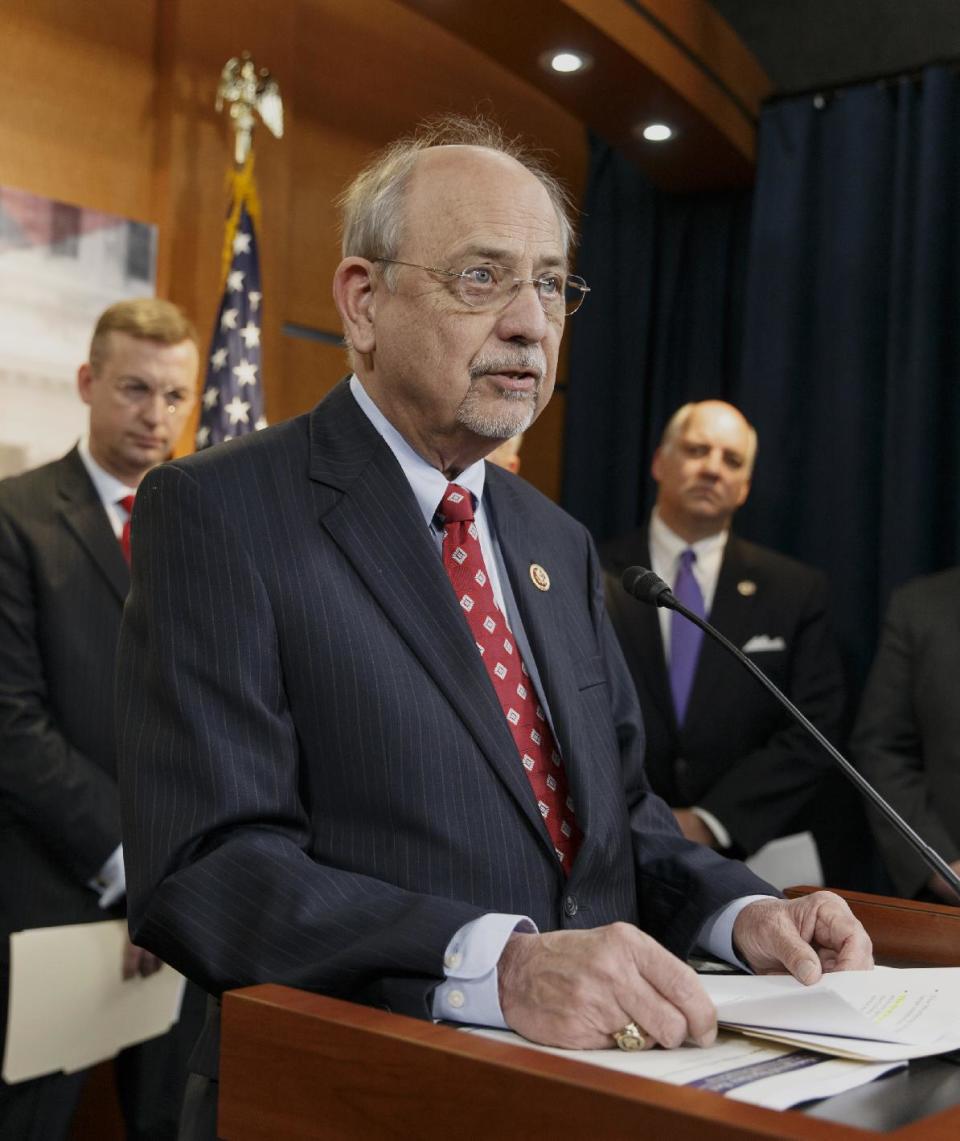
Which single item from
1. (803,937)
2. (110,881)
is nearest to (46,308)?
(110,881)

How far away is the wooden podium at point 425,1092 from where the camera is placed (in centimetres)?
93

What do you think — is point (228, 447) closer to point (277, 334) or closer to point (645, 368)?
point (277, 334)

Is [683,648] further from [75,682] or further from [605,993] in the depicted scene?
[605,993]

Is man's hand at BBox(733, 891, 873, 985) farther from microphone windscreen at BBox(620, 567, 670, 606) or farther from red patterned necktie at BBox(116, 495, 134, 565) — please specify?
red patterned necktie at BBox(116, 495, 134, 565)

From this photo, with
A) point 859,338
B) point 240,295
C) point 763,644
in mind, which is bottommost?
point 763,644

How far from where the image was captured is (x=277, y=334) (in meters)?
4.64

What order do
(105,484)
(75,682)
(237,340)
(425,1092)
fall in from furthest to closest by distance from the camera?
(237,340) → (105,484) → (75,682) → (425,1092)

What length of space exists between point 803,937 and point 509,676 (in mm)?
439

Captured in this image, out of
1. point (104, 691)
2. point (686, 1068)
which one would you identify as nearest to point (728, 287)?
point (104, 691)

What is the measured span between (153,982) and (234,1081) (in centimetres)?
189

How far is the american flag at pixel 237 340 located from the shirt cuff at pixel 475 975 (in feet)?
9.69

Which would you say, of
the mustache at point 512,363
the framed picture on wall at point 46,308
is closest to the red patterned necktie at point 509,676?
the mustache at point 512,363

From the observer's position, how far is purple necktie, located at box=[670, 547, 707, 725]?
13.9 ft

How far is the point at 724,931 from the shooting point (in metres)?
1.61
